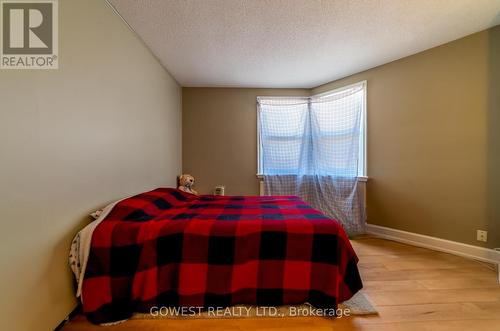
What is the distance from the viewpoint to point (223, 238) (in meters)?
1.35

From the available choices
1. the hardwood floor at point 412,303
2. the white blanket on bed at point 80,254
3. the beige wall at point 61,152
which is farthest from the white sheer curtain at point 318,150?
the white blanket on bed at point 80,254

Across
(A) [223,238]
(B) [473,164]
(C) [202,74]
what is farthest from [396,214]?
(C) [202,74]

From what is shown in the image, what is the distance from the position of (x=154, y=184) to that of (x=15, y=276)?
5.10 ft

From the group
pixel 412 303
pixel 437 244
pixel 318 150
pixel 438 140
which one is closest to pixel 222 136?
pixel 318 150

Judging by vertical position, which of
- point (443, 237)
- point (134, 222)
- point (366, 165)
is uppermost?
point (366, 165)

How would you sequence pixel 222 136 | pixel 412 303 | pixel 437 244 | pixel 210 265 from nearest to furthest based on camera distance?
pixel 210 265 → pixel 412 303 → pixel 437 244 → pixel 222 136

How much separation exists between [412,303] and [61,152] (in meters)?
2.43

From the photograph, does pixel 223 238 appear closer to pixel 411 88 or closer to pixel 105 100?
pixel 105 100

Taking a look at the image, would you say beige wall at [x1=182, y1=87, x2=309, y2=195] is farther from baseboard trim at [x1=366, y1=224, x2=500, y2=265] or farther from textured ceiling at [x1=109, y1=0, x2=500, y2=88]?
baseboard trim at [x1=366, y1=224, x2=500, y2=265]

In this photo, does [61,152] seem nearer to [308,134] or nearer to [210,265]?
[210,265]

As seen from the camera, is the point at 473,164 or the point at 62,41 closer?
the point at 62,41

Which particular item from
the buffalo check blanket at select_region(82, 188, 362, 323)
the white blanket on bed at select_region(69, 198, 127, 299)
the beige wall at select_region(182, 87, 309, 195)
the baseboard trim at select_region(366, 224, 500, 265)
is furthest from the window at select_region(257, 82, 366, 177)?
the white blanket on bed at select_region(69, 198, 127, 299)

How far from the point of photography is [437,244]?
2.30 m

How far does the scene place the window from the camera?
3.06 metres
